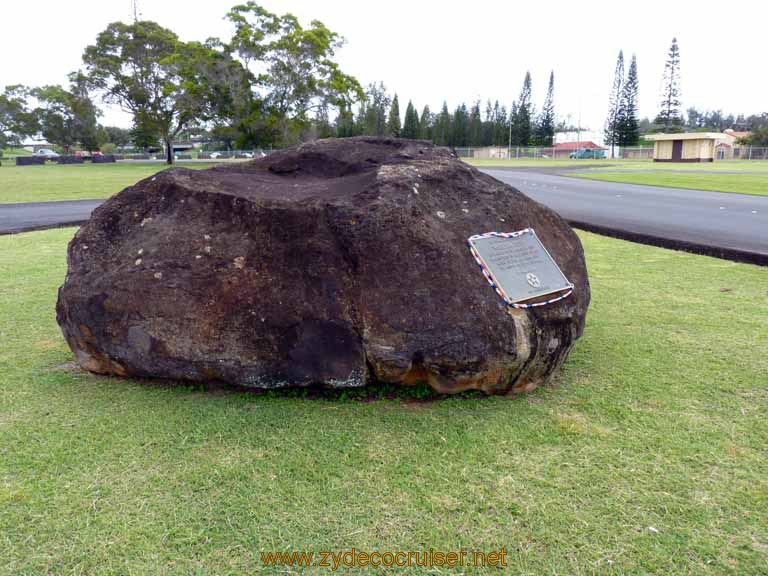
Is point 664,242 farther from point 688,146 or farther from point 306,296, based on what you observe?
point 688,146

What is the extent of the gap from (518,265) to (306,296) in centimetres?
119

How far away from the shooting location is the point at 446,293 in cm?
296

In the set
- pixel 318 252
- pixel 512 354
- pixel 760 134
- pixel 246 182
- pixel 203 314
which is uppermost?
pixel 760 134

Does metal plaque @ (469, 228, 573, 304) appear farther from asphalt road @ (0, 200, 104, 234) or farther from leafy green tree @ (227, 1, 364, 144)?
leafy green tree @ (227, 1, 364, 144)

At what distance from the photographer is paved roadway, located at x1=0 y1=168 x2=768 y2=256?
8102 millimetres

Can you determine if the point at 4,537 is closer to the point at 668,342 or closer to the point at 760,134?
the point at 668,342

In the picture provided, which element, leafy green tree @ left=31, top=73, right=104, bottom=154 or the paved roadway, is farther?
leafy green tree @ left=31, top=73, right=104, bottom=154

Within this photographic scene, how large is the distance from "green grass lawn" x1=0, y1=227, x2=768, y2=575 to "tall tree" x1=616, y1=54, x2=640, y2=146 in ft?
189

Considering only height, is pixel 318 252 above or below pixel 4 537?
above

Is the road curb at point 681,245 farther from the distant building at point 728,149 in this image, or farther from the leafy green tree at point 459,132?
the leafy green tree at point 459,132

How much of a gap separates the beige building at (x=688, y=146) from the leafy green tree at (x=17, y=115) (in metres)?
55.5

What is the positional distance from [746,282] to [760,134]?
5683 cm

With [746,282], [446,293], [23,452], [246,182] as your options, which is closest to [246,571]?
[23,452]

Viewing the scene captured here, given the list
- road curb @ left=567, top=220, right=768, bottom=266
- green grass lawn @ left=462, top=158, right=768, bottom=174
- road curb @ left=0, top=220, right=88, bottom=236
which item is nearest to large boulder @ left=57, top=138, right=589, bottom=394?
road curb @ left=567, top=220, right=768, bottom=266
